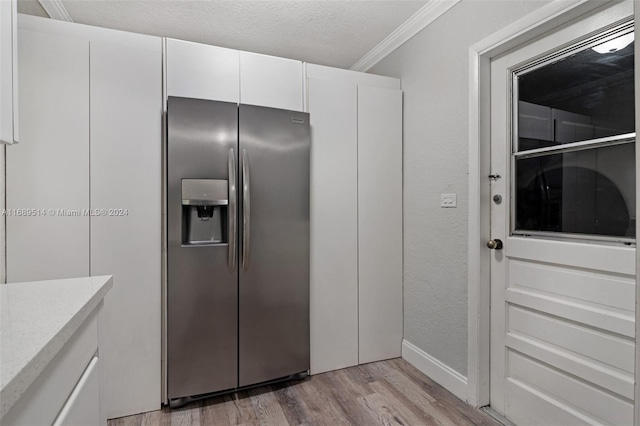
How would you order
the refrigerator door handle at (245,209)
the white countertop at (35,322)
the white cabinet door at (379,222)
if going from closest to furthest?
the white countertop at (35,322) → the refrigerator door handle at (245,209) → the white cabinet door at (379,222)

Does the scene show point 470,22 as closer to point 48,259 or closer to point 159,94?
point 159,94

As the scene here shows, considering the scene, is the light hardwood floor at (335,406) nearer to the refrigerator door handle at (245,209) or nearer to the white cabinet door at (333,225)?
the white cabinet door at (333,225)

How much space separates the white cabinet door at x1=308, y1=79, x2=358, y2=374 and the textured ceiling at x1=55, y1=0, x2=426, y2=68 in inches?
18.3

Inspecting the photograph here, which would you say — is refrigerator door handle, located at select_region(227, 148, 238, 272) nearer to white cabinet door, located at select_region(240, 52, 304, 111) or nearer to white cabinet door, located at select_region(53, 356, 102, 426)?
white cabinet door, located at select_region(240, 52, 304, 111)

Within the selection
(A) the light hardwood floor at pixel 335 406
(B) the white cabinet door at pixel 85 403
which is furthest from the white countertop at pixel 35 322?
(A) the light hardwood floor at pixel 335 406

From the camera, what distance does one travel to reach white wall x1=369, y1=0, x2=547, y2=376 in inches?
79.8

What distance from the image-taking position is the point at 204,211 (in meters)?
2.00

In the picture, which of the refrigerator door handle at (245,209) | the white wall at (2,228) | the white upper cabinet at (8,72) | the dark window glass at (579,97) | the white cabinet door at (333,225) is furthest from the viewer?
the white cabinet door at (333,225)

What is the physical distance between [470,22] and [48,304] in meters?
2.39

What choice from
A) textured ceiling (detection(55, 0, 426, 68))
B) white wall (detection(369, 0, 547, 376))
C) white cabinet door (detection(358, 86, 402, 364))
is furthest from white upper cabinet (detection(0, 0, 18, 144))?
white wall (detection(369, 0, 547, 376))

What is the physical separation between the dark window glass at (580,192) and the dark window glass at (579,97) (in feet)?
0.31

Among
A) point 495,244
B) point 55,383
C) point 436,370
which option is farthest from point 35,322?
point 436,370

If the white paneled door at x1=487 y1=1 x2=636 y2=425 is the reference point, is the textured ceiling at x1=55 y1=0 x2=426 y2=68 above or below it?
above

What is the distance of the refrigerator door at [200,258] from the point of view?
1880 mm
